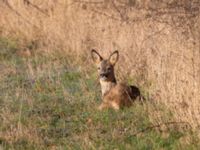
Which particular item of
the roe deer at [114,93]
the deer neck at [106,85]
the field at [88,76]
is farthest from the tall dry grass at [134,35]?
the deer neck at [106,85]

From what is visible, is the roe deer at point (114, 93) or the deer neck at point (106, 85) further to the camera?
the deer neck at point (106, 85)

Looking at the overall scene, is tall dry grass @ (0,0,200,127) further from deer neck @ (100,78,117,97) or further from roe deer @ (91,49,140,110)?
deer neck @ (100,78,117,97)

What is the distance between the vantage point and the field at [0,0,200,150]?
25.1ft

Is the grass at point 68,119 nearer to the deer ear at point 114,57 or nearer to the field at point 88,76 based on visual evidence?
the field at point 88,76

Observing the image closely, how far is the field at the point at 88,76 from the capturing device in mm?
7664

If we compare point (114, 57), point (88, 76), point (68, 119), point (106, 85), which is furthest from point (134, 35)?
point (68, 119)

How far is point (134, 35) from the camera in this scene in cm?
1169

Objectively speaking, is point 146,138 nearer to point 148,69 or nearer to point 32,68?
point 148,69

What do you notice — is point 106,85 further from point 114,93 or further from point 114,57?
point 114,57

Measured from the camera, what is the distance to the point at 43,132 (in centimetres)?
801

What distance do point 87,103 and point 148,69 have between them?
1235mm

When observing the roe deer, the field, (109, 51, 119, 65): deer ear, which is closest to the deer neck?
the roe deer

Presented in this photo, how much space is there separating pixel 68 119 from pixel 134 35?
3.50 m

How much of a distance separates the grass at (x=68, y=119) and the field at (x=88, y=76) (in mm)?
12
